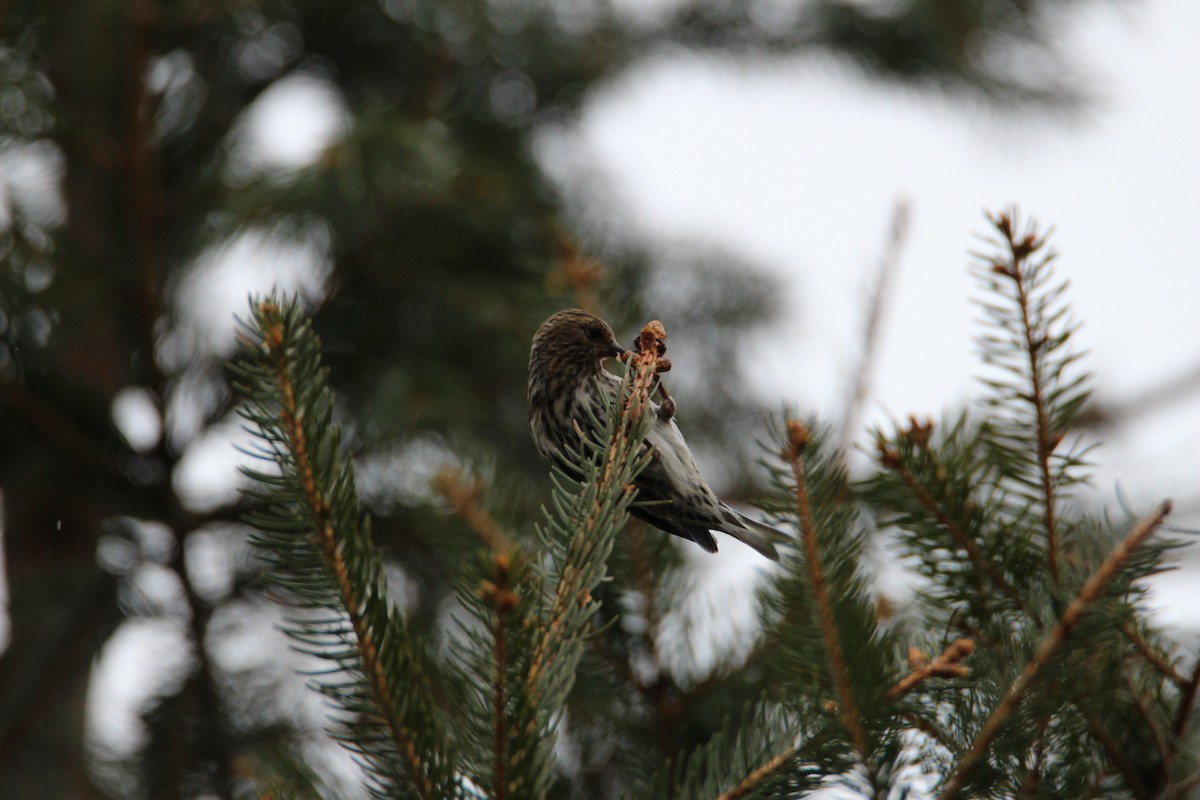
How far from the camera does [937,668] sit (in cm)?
122

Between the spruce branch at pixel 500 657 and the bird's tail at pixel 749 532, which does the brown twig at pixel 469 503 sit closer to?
the bird's tail at pixel 749 532

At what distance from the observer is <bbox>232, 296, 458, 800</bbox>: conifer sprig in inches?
49.4

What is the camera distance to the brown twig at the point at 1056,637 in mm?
1206

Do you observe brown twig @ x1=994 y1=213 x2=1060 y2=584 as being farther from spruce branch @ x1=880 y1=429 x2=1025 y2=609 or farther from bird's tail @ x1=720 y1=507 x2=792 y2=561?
bird's tail @ x1=720 y1=507 x2=792 y2=561

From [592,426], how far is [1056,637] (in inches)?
50.4

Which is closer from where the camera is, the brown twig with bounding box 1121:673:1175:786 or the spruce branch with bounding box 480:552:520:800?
the spruce branch with bounding box 480:552:520:800

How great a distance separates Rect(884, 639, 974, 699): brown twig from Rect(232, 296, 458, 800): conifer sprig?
53 cm

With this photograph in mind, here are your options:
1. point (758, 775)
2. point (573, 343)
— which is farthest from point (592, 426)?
point (758, 775)

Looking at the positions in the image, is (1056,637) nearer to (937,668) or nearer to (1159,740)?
(937,668)

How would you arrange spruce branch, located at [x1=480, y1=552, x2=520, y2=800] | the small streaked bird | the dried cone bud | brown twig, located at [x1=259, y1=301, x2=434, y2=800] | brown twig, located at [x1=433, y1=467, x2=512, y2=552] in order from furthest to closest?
1. the small streaked bird
2. brown twig, located at [x1=433, y1=467, x2=512, y2=552]
3. the dried cone bud
4. brown twig, located at [x1=259, y1=301, x2=434, y2=800]
5. spruce branch, located at [x1=480, y1=552, x2=520, y2=800]

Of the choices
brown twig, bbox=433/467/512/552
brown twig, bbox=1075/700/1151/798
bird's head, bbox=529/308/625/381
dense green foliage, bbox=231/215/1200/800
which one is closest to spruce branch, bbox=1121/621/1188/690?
dense green foliage, bbox=231/215/1200/800

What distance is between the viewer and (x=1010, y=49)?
4.07 meters

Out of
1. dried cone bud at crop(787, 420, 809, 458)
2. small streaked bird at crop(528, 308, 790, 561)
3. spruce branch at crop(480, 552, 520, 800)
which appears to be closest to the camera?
spruce branch at crop(480, 552, 520, 800)

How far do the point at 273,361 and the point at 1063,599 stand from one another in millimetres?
968
